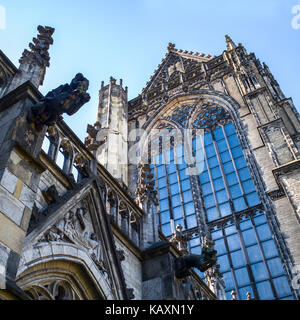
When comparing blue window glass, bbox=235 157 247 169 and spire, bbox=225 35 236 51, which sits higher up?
spire, bbox=225 35 236 51

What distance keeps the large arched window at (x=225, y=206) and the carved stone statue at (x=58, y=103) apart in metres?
9.02

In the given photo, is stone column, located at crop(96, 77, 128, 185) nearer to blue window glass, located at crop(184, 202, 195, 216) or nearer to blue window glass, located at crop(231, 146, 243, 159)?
blue window glass, located at crop(184, 202, 195, 216)

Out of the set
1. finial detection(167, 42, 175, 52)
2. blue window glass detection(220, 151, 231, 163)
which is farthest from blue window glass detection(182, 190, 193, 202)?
finial detection(167, 42, 175, 52)

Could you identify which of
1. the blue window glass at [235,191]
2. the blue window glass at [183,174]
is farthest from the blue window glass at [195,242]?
the blue window glass at [183,174]

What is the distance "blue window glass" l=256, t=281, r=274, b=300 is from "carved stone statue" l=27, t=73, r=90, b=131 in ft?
29.5

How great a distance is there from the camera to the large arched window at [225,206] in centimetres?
1220

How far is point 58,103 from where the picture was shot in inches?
176

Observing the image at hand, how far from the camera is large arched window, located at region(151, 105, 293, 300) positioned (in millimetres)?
12203

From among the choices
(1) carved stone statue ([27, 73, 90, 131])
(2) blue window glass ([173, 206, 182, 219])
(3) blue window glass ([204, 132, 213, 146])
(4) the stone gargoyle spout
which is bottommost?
(4) the stone gargoyle spout

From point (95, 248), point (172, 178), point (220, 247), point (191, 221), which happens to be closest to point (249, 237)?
point (220, 247)

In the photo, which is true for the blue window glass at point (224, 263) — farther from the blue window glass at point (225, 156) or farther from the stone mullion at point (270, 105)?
the stone mullion at point (270, 105)

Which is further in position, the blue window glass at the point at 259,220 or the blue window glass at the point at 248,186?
the blue window glass at the point at 248,186

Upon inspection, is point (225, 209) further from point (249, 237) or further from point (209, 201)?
point (249, 237)
